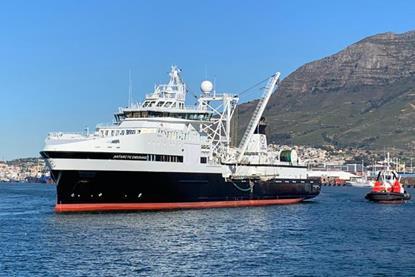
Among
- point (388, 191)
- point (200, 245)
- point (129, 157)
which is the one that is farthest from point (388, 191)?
point (200, 245)

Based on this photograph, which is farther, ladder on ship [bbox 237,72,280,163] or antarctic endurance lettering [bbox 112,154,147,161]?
ladder on ship [bbox 237,72,280,163]

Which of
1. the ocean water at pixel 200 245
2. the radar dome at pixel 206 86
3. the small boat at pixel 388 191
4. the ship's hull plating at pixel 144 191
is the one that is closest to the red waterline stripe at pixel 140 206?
the ship's hull plating at pixel 144 191

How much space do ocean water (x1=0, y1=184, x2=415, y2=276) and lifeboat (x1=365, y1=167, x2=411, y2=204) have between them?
36.3 m

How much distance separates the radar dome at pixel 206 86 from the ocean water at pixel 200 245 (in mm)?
23251

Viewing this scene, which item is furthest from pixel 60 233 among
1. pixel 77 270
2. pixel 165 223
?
pixel 77 270

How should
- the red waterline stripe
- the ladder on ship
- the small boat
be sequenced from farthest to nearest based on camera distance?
the small boat → the ladder on ship → the red waterline stripe

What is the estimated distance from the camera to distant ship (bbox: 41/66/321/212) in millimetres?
68125

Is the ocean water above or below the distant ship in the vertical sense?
below

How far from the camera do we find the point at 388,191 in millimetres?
117062

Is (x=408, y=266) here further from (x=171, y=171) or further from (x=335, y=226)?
(x=171, y=171)

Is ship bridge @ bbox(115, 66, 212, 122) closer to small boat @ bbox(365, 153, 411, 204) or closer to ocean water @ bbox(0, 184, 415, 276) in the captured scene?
ocean water @ bbox(0, 184, 415, 276)

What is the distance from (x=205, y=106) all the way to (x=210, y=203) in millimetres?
14340

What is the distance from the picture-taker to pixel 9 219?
67938 mm

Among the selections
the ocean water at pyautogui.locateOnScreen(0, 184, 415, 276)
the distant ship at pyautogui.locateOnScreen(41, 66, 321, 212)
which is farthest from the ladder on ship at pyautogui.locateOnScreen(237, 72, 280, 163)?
the ocean water at pyautogui.locateOnScreen(0, 184, 415, 276)
